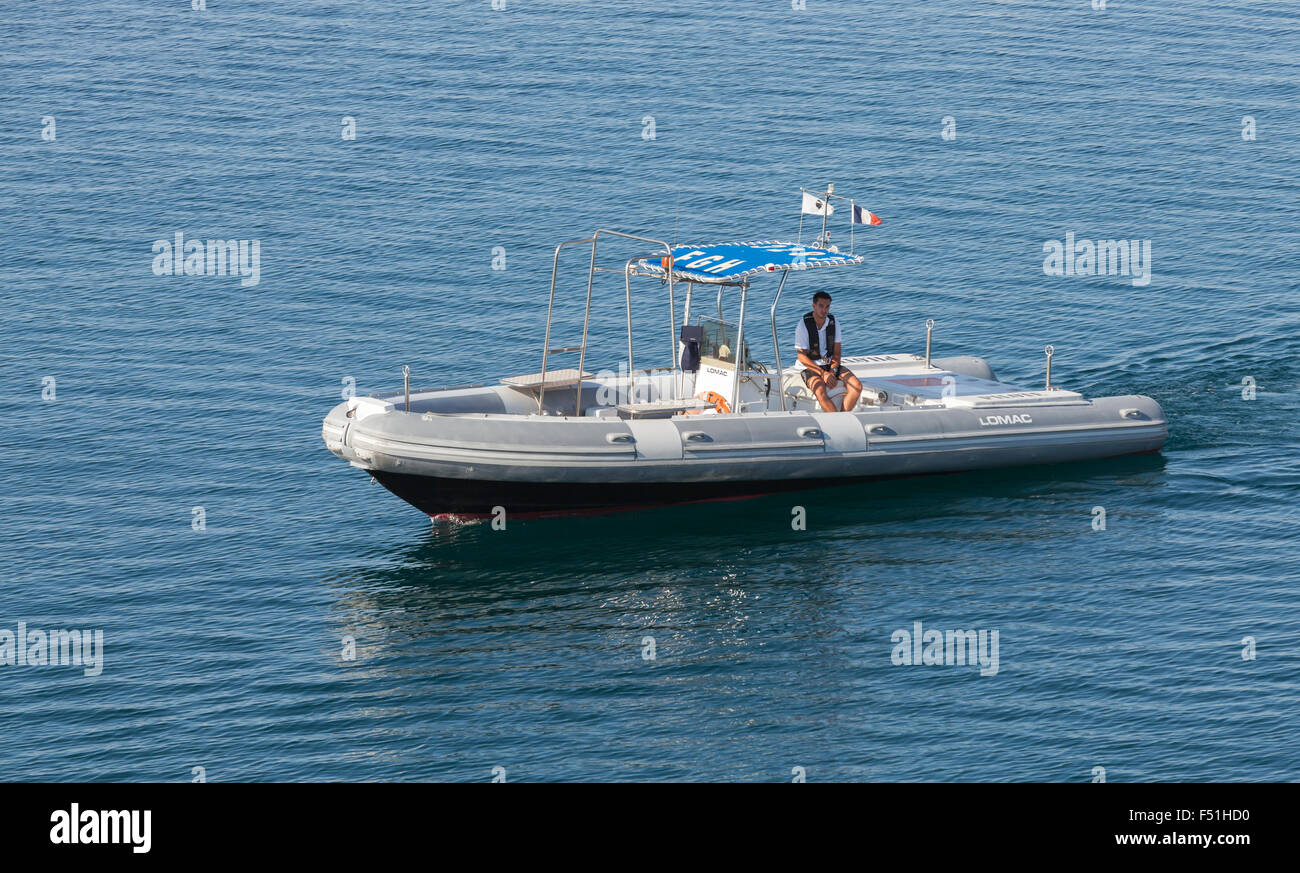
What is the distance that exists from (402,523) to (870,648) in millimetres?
6802

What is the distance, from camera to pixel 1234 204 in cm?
3372

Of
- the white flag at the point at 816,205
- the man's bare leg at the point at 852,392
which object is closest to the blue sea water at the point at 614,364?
the man's bare leg at the point at 852,392

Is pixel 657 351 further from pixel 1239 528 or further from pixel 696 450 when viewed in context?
pixel 1239 528

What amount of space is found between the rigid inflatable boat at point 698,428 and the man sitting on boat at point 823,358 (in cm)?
28

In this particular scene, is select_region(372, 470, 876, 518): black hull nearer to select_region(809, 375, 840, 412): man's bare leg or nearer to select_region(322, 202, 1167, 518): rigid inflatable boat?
select_region(322, 202, 1167, 518): rigid inflatable boat

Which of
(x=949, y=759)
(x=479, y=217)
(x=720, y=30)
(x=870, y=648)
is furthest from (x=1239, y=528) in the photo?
(x=720, y=30)
